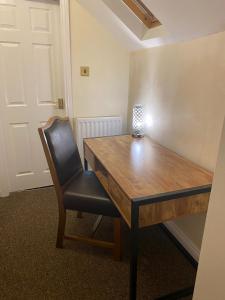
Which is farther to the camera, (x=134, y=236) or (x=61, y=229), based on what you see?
(x=61, y=229)

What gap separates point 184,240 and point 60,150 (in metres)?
1.18

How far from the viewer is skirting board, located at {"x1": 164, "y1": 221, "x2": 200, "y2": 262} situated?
1.61 meters

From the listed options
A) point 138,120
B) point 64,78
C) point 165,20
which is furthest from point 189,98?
point 64,78

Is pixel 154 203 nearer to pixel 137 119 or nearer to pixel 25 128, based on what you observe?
pixel 137 119

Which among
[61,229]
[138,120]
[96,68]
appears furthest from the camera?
[96,68]

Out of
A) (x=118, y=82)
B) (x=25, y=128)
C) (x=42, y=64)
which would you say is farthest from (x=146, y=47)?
(x=25, y=128)

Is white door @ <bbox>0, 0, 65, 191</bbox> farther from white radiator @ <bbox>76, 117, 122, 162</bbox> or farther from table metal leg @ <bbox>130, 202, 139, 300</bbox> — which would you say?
Result: table metal leg @ <bbox>130, 202, 139, 300</bbox>

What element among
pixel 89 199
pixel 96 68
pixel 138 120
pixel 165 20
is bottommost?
pixel 89 199

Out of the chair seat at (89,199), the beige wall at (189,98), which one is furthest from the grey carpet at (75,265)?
the chair seat at (89,199)

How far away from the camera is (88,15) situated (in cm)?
217

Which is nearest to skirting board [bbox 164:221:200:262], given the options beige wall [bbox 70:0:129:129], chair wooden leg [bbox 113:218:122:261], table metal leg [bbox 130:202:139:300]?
chair wooden leg [bbox 113:218:122:261]

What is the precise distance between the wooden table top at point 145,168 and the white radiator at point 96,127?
16.8 inches

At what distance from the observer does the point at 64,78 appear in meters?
2.27

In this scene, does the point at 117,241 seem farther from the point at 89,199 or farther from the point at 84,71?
the point at 84,71
